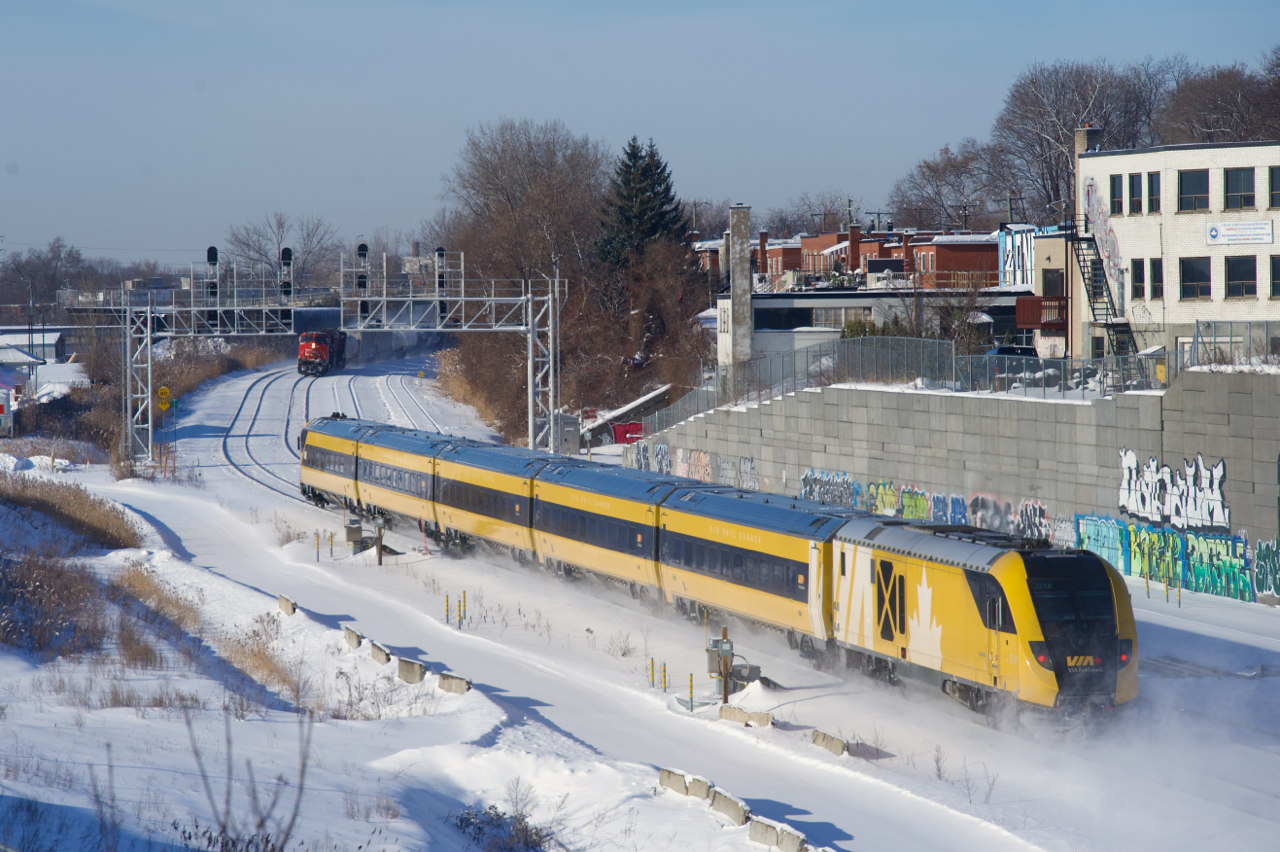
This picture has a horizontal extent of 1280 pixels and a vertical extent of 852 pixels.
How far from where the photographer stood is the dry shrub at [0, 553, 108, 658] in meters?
21.0

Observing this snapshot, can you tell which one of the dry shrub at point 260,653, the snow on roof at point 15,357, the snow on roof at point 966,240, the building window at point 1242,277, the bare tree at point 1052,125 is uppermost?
the bare tree at point 1052,125

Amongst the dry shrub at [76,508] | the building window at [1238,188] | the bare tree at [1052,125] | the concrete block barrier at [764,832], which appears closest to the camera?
the concrete block barrier at [764,832]

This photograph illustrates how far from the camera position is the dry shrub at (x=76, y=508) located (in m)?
33.8

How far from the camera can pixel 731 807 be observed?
12484mm

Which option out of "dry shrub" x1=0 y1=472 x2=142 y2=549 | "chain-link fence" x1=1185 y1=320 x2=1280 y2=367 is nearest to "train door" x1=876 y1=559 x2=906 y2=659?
"chain-link fence" x1=1185 y1=320 x2=1280 y2=367

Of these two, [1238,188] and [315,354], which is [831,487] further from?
[315,354]

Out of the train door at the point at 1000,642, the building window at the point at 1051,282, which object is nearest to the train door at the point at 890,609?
the train door at the point at 1000,642

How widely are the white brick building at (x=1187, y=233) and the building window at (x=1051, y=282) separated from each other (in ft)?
27.4

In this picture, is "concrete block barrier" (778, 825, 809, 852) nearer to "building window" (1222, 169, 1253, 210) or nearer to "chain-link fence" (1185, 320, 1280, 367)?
Answer: "chain-link fence" (1185, 320, 1280, 367)

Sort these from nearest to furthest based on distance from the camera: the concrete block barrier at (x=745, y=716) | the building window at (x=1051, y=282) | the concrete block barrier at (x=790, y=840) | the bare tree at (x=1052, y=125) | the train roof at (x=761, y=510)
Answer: the concrete block barrier at (x=790, y=840) < the concrete block barrier at (x=745, y=716) < the train roof at (x=761, y=510) < the building window at (x=1051, y=282) < the bare tree at (x=1052, y=125)

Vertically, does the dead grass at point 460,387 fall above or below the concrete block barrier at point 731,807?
above

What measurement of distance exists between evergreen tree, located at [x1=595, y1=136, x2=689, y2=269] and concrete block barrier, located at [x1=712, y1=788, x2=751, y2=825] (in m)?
56.4

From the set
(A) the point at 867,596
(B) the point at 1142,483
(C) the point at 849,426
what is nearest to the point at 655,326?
(C) the point at 849,426

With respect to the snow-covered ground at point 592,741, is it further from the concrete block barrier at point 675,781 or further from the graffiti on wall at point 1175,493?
the graffiti on wall at point 1175,493
